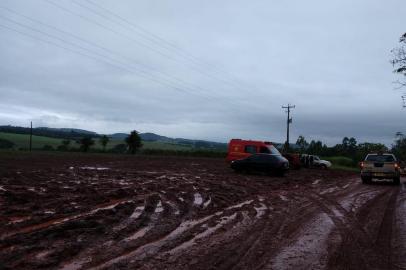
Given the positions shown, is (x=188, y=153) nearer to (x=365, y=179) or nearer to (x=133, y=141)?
(x=133, y=141)

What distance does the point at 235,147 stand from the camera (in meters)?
32.6

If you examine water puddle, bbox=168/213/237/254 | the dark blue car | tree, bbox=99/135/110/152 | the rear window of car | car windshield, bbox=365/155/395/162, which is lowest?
water puddle, bbox=168/213/237/254

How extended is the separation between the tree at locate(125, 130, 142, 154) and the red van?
3135 cm

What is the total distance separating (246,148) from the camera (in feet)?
105

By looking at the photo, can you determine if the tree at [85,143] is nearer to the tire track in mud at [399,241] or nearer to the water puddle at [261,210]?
the water puddle at [261,210]

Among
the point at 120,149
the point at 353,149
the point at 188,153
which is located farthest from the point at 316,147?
the point at 120,149

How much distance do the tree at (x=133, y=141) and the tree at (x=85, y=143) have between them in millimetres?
4876

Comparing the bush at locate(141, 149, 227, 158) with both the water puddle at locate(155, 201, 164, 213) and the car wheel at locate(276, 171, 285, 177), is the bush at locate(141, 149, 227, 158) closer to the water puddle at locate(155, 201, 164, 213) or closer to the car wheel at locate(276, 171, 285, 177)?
the car wheel at locate(276, 171, 285, 177)

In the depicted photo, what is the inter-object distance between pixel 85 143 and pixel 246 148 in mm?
36743

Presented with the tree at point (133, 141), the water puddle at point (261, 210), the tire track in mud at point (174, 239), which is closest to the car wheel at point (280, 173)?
the water puddle at point (261, 210)

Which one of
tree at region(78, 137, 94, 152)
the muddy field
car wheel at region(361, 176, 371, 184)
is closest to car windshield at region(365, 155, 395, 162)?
car wheel at region(361, 176, 371, 184)

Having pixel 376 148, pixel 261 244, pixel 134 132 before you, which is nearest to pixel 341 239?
pixel 261 244

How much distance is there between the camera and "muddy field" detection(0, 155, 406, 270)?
714cm

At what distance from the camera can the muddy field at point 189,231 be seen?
281 inches
